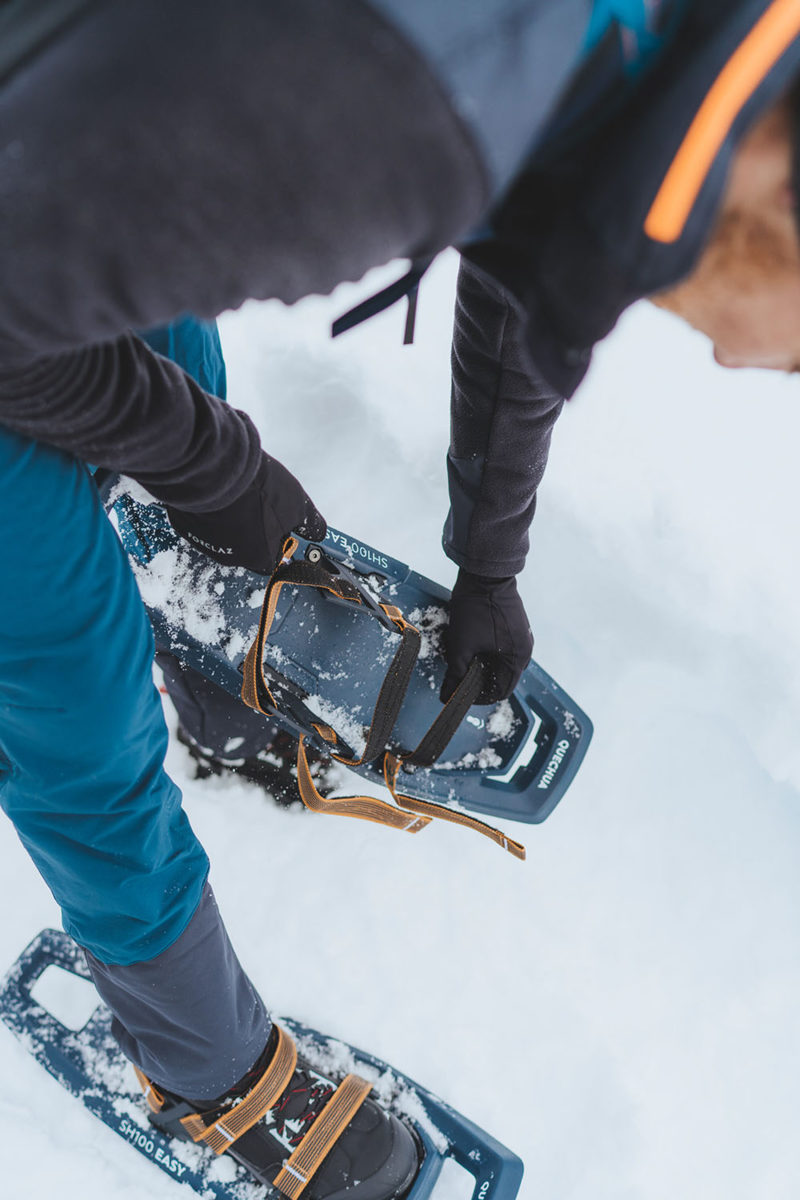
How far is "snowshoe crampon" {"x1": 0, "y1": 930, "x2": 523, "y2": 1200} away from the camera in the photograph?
42.6 inches

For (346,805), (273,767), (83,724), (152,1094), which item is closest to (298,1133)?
(152,1094)

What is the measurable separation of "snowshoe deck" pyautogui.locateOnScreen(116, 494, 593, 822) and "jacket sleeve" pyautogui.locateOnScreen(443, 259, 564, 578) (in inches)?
6.7

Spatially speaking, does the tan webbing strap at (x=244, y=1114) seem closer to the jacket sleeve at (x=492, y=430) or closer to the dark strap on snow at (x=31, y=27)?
the jacket sleeve at (x=492, y=430)

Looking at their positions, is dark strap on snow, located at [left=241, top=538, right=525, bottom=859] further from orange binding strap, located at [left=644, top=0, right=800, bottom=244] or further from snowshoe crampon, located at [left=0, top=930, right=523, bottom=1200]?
orange binding strap, located at [left=644, top=0, right=800, bottom=244]

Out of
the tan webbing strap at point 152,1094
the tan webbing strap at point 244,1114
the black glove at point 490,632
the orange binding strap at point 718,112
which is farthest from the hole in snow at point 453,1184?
the orange binding strap at point 718,112

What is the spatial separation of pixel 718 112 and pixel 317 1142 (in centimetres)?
116

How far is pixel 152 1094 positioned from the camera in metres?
1.08

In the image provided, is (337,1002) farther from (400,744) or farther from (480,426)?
(480,426)

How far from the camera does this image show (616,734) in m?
1.39

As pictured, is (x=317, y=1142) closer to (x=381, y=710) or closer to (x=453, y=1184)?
(x=453, y=1184)

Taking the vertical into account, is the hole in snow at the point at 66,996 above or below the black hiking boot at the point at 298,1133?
below

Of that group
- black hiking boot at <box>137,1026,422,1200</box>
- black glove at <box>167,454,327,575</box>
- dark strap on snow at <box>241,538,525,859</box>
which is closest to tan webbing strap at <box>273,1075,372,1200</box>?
black hiking boot at <box>137,1026,422,1200</box>

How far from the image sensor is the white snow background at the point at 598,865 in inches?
46.6

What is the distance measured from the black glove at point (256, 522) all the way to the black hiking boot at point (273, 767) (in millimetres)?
470
